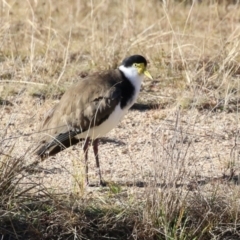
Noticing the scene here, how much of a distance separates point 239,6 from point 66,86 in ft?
12.4

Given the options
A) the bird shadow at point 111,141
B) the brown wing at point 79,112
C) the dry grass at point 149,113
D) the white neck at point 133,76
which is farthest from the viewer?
the bird shadow at point 111,141

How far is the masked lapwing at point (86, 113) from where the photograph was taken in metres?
6.53

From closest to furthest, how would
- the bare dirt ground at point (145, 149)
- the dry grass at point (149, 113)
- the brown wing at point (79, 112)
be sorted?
1. the dry grass at point (149, 113)
2. the bare dirt ground at point (145, 149)
3. the brown wing at point (79, 112)

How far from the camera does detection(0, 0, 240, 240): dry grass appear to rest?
19.1ft

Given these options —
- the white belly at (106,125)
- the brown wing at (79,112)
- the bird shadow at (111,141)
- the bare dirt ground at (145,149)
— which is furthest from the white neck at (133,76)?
the bird shadow at (111,141)

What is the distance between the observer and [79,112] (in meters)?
6.58

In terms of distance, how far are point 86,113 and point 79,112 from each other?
0.18ft

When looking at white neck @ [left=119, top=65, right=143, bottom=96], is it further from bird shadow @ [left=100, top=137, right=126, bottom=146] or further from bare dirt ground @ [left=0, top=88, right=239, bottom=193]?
bird shadow @ [left=100, top=137, right=126, bottom=146]

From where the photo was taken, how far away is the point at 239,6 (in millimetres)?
11227

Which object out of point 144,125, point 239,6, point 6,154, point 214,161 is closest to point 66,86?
point 144,125

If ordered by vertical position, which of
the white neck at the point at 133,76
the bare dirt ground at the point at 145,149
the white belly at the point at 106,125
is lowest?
the bare dirt ground at the point at 145,149

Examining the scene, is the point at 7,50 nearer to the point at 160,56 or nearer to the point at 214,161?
Result: the point at 160,56

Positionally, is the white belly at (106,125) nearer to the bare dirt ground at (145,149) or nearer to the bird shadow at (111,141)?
the bare dirt ground at (145,149)

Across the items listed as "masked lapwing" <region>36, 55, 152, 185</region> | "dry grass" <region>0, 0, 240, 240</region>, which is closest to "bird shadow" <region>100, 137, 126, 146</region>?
"dry grass" <region>0, 0, 240, 240</region>
